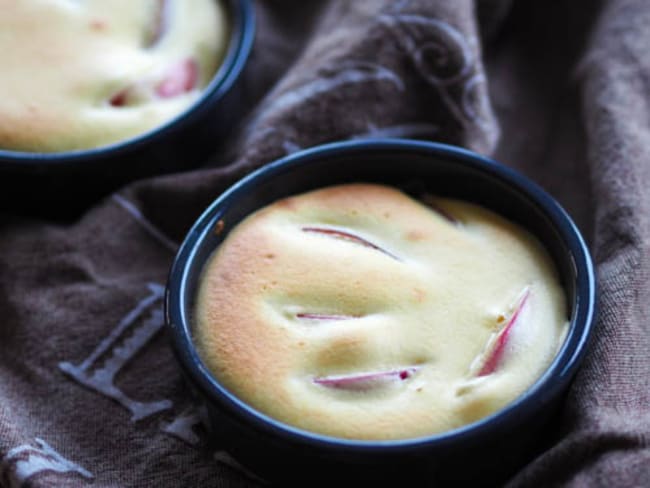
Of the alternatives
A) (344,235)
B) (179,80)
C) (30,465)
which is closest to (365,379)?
(344,235)

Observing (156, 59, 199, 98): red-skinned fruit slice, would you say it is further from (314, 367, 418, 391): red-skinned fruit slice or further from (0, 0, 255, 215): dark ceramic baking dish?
(314, 367, 418, 391): red-skinned fruit slice

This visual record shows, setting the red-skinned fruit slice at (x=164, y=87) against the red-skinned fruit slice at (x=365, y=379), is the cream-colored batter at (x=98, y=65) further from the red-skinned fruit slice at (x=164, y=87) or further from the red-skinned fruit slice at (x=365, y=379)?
the red-skinned fruit slice at (x=365, y=379)

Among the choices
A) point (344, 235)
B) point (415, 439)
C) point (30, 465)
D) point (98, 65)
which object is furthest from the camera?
point (98, 65)

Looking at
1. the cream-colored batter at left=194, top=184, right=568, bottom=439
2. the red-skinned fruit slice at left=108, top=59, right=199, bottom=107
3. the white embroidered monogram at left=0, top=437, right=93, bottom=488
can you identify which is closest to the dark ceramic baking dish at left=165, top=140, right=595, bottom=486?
the cream-colored batter at left=194, top=184, right=568, bottom=439

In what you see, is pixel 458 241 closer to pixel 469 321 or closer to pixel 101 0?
pixel 469 321

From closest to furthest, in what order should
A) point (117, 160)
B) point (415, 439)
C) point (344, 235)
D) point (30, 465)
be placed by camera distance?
point (415, 439) < point (30, 465) < point (344, 235) < point (117, 160)

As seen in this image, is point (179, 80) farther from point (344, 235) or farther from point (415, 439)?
point (415, 439)
